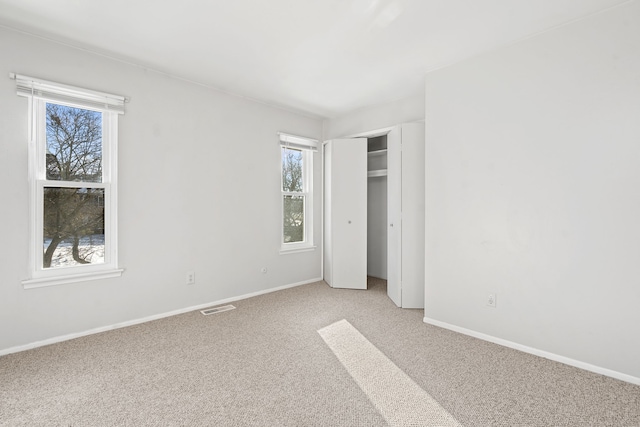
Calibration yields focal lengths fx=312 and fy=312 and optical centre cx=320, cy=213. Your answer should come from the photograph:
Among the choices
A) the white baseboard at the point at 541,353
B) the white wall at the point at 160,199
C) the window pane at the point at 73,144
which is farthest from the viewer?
the window pane at the point at 73,144

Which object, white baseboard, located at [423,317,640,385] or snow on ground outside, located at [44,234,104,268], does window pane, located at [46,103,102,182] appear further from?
white baseboard, located at [423,317,640,385]

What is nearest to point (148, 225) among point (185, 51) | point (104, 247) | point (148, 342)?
point (104, 247)

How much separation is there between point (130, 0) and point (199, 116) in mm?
1482

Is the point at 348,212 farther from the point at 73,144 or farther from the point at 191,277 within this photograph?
the point at 73,144

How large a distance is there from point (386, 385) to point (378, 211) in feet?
11.0

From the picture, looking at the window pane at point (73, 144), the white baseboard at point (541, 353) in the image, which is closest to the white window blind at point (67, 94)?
the window pane at point (73, 144)

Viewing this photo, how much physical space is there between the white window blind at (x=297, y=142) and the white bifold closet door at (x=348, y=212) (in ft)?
1.21

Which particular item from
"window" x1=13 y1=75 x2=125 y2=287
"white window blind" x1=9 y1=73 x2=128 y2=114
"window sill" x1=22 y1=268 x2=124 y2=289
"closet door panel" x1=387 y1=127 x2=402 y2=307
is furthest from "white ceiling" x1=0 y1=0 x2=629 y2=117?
"window sill" x1=22 y1=268 x2=124 y2=289

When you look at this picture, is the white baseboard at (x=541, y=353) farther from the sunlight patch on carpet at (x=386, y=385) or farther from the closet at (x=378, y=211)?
the sunlight patch on carpet at (x=386, y=385)

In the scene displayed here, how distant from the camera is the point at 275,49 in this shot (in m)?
2.84

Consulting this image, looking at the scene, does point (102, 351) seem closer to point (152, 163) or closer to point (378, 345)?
point (152, 163)

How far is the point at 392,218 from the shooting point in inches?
159

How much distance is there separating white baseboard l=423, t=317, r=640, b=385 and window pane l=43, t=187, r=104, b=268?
11.2ft

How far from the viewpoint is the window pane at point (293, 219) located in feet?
15.4
